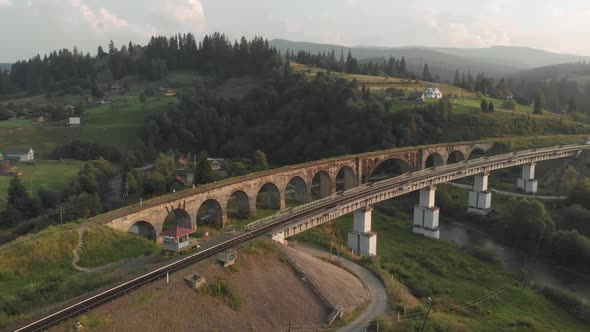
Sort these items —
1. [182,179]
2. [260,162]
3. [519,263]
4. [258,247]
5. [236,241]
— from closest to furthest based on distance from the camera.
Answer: [258,247], [236,241], [519,263], [182,179], [260,162]

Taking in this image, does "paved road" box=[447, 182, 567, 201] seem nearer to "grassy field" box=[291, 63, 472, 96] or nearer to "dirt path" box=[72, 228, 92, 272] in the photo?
"grassy field" box=[291, 63, 472, 96]

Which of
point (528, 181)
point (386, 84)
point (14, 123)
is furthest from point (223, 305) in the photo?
point (386, 84)

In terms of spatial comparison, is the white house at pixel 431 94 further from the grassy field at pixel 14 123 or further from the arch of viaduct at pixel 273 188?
the grassy field at pixel 14 123

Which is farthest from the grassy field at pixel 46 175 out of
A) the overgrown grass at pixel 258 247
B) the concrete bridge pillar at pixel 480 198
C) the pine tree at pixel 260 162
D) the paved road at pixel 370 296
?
the concrete bridge pillar at pixel 480 198

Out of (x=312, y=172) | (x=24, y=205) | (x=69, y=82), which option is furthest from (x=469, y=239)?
(x=69, y=82)

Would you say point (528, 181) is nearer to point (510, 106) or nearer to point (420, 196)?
point (420, 196)

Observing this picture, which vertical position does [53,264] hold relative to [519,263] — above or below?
above

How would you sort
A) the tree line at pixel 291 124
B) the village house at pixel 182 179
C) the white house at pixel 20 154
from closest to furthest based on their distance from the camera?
1. the village house at pixel 182 179
2. the white house at pixel 20 154
3. the tree line at pixel 291 124

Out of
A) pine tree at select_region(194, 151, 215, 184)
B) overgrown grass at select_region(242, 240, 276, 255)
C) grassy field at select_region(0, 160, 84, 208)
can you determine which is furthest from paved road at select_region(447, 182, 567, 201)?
grassy field at select_region(0, 160, 84, 208)
